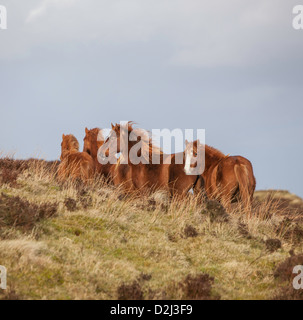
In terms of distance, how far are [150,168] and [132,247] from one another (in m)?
5.28

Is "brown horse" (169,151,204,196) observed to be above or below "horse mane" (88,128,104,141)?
below

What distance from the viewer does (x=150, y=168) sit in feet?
48.0

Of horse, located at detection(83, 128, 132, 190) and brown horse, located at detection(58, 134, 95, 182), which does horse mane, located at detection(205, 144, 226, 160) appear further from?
brown horse, located at detection(58, 134, 95, 182)

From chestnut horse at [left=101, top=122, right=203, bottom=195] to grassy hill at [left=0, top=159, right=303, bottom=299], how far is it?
853 mm

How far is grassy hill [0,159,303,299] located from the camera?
7.61 m

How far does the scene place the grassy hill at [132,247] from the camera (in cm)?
761

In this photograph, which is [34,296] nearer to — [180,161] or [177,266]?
[177,266]

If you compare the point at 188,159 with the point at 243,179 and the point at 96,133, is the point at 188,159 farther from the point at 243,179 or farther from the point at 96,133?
the point at 96,133

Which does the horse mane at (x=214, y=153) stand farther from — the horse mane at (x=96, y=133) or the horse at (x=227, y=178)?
the horse mane at (x=96, y=133)

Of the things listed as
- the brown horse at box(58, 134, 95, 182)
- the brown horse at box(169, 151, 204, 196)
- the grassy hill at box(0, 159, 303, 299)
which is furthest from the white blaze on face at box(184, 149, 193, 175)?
the brown horse at box(58, 134, 95, 182)

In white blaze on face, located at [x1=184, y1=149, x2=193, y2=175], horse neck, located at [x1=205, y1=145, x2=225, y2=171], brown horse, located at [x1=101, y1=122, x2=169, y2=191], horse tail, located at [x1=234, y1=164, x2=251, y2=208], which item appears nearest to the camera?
white blaze on face, located at [x1=184, y1=149, x2=193, y2=175]

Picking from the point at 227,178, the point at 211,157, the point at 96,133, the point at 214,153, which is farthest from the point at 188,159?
the point at 96,133

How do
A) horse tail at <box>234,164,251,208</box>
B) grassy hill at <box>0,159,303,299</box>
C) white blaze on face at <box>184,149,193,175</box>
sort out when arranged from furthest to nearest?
1. horse tail at <box>234,164,251,208</box>
2. white blaze on face at <box>184,149,193,175</box>
3. grassy hill at <box>0,159,303,299</box>

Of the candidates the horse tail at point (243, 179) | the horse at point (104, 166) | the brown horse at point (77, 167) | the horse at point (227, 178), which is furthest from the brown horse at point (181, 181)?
the brown horse at point (77, 167)
